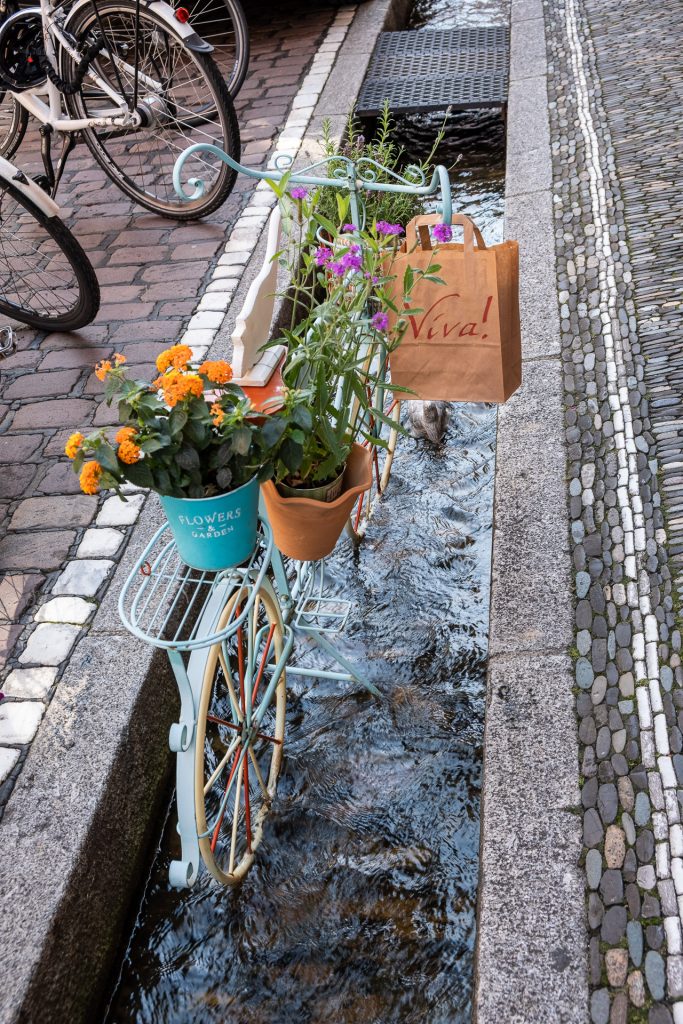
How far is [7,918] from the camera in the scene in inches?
90.6

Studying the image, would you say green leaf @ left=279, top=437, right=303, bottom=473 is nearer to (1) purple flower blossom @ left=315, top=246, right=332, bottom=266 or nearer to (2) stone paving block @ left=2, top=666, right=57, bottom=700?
(1) purple flower blossom @ left=315, top=246, right=332, bottom=266

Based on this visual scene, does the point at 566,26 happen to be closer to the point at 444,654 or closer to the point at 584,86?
the point at 584,86

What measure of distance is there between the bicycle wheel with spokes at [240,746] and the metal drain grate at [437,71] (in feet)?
15.4

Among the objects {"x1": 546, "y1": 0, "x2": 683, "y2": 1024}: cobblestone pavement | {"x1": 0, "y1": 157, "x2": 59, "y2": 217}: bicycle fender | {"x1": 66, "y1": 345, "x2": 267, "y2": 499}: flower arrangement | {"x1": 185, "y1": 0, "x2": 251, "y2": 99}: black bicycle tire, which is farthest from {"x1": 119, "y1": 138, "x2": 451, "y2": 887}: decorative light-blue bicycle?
{"x1": 185, "y1": 0, "x2": 251, "y2": 99}: black bicycle tire

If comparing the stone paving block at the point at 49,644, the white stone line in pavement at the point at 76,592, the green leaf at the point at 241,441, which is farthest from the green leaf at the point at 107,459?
the stone paving block at the point at 49,644

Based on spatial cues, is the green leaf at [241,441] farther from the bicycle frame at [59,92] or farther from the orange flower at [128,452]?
the bicycle frame at [59,92]

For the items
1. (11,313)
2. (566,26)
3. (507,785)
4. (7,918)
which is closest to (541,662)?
(507,785)

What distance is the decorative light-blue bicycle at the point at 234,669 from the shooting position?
84.9 inches

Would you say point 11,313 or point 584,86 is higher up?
point 11,313

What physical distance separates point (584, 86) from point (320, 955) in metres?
5.84

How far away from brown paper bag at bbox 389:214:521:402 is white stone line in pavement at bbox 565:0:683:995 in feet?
2.64

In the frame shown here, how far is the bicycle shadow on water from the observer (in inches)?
96.1

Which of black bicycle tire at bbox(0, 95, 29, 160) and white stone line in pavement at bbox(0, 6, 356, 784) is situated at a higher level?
black bicycle tire at bbox(0, 95, 29, 160)

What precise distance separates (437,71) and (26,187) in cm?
379
